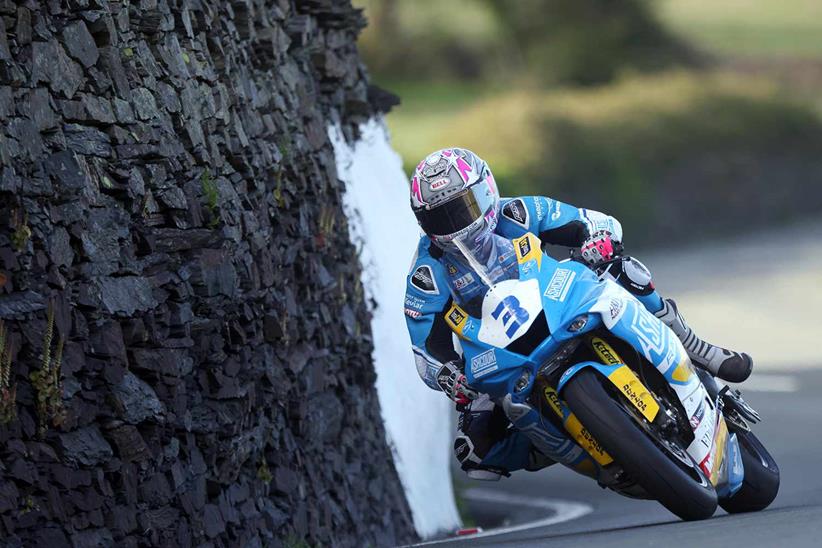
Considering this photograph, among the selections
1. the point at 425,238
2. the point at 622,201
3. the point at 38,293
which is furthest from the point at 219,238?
the point at 622,201

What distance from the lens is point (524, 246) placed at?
7.18 m

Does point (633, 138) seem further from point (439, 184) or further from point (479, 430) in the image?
point (439, 184)

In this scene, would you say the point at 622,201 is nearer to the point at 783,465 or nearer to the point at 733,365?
the point at 783,465

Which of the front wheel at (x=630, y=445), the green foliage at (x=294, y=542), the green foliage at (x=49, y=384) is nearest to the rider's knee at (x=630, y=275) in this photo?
the front wheel at (x=630, y=445)

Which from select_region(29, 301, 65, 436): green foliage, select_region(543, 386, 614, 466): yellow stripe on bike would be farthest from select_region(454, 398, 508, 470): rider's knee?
select_region(29, 301, 65, 436): green foliage

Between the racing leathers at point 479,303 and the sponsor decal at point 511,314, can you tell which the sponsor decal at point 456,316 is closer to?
the racing leathers at point 479,303

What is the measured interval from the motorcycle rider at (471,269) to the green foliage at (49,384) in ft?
5.66

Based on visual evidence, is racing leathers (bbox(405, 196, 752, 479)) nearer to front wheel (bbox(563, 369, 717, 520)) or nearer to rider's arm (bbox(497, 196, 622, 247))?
rider's arm (bbox(497, 196, 622, 247))

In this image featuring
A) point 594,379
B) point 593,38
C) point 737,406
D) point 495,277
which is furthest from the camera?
point 593,38

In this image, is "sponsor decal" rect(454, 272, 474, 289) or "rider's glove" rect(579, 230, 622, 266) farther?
"rider's glove" rect(579, 230, 622, 266)

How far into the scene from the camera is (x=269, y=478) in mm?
8203

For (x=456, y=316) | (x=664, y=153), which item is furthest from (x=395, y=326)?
(x=664, y=153)

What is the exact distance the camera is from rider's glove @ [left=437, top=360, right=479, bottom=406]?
7223 mm

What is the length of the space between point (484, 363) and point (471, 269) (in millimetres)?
434
